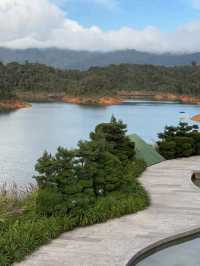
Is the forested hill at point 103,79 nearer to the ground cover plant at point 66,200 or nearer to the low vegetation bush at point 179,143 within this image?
the low vegetation bush at point 179,143

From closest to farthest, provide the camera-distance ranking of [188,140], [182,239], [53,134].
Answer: [182,239] < [188,140] < [53,134]

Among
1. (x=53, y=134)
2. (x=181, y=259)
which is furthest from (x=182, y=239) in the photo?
(x=53, y=134)

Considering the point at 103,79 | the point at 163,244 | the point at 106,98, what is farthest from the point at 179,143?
the point at 103,79

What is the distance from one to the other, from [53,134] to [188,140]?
19.3m

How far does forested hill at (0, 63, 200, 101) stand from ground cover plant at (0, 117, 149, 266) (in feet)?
266

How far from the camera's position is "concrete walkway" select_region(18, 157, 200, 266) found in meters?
5.79

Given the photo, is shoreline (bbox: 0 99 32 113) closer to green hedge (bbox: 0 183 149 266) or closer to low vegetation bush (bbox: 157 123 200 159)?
low vegetation bush (bbox: 157 123 200 159)

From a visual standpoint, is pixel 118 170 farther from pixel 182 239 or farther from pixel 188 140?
pixel 188 140

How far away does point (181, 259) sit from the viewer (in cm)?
623

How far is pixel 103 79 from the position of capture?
99.0m

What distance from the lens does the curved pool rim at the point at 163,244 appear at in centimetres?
609

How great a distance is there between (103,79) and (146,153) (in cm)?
8596

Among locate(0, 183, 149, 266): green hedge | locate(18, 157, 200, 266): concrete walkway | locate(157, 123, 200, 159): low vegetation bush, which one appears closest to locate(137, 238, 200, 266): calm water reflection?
locate(18, 157, 200, 266): concrete walkway

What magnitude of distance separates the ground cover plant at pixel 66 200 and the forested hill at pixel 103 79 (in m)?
81.0
